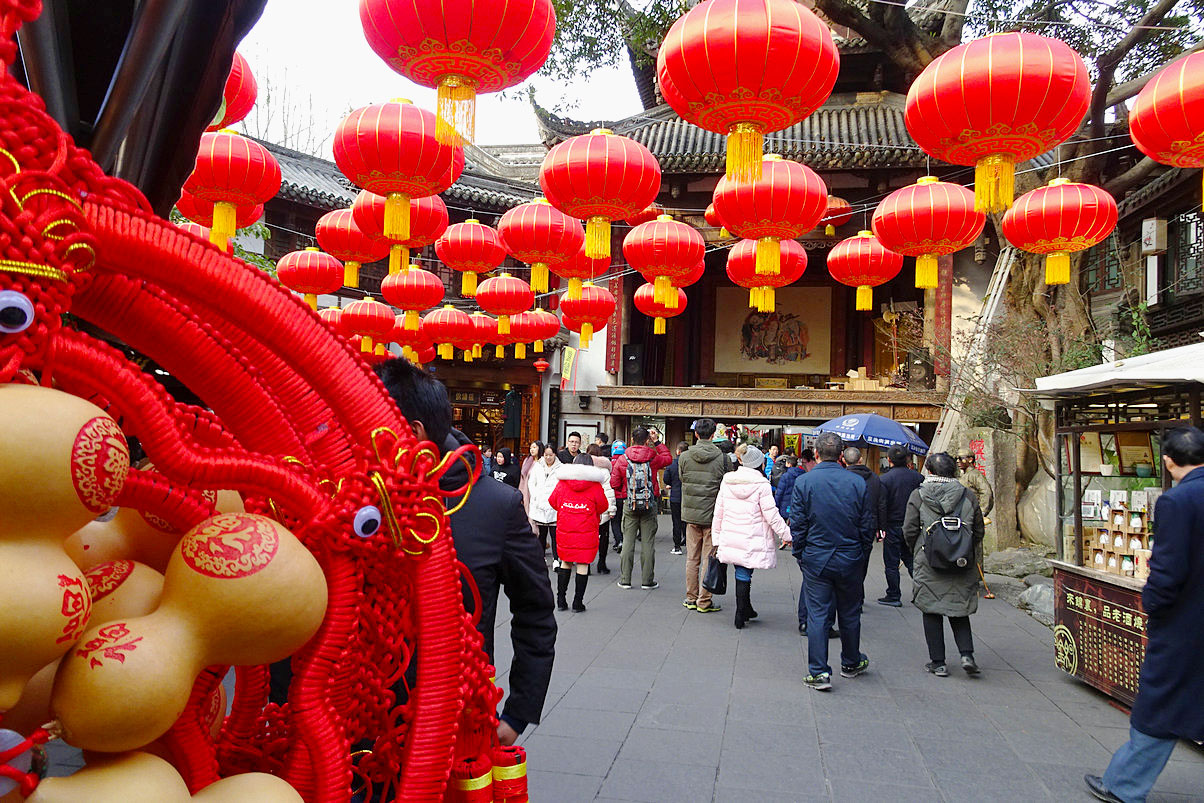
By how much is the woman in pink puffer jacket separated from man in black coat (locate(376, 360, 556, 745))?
4.59 metres

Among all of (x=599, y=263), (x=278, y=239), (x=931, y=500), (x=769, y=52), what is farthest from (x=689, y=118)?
(x=278, y=239)

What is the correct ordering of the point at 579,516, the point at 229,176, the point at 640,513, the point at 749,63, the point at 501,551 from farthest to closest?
1. the point at 640,513
2. the point at 579,516
3. the point at 229,176
4. the point at 749,63
5. the point at 501,551

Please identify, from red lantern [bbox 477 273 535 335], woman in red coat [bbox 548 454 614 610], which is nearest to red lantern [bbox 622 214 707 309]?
woman in red coat [bbox 548 454 614 610]

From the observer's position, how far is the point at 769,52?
163 inches

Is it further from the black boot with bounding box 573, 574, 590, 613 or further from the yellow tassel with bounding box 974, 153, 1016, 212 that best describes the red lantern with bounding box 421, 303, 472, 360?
the yellow tassel with bounding box 974, 153, 1016, 212

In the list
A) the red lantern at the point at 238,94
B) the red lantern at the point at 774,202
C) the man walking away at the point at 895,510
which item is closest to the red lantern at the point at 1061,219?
the red lantern at the point at 774,202

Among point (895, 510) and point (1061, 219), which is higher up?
point (1061, 219)

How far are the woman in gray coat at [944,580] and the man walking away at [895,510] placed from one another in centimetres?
227

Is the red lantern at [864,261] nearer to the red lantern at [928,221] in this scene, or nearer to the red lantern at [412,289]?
the red lantern at [928,221]

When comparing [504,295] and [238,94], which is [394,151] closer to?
[238,94]

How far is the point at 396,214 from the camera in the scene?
599 cm

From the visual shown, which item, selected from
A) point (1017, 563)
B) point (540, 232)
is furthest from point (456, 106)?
point (1017, 563)

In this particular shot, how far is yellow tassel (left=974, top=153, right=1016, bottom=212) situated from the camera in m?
4.67

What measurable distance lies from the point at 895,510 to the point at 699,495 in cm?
233
